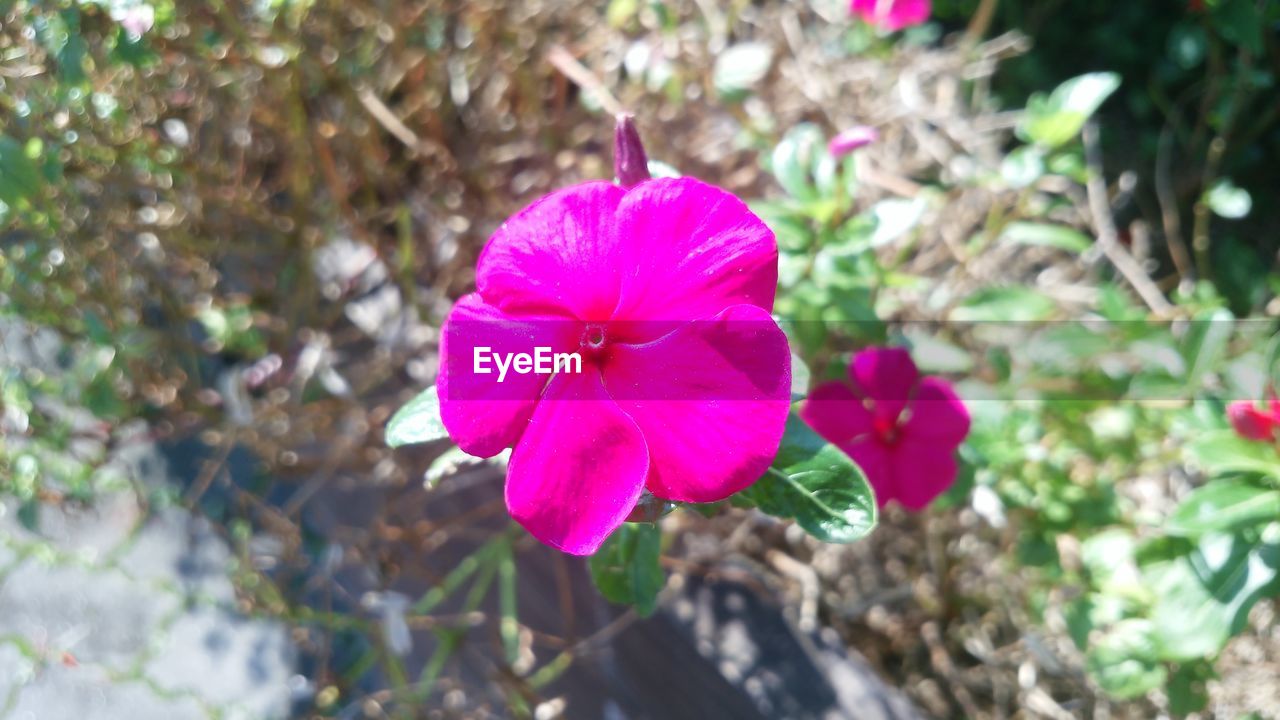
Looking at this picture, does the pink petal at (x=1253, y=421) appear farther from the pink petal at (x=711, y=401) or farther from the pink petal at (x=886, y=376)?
the pink petal at (x=711, y=401)

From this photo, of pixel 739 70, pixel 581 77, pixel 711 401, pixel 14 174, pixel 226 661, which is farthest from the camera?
pixel 226 661

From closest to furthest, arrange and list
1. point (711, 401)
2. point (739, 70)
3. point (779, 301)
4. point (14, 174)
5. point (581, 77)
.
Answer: point (711, 401), point (14, 174), point (779, 301), point (739, 70), point (581, 77)

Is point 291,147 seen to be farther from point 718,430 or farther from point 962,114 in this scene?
point 962,114

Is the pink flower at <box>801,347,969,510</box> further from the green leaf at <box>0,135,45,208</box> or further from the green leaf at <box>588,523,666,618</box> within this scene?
the green leaf at <box>0,135,45,208</box>

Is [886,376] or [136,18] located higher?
[136,18]

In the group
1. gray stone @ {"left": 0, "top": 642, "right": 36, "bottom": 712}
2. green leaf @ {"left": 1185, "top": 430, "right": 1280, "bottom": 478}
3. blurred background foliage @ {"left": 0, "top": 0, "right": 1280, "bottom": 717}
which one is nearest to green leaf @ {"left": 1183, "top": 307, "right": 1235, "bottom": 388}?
blurred background foliage @ {"left": 0, "top": 0, "right": 1280, "bottom": 717}

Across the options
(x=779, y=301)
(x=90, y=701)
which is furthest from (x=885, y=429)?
(x=90, y=701)

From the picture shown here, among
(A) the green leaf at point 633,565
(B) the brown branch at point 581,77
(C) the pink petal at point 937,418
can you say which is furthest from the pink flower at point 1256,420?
(B) the brown branch at point 581,77

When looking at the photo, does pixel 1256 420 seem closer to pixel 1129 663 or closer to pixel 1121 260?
pixel 1129 663
